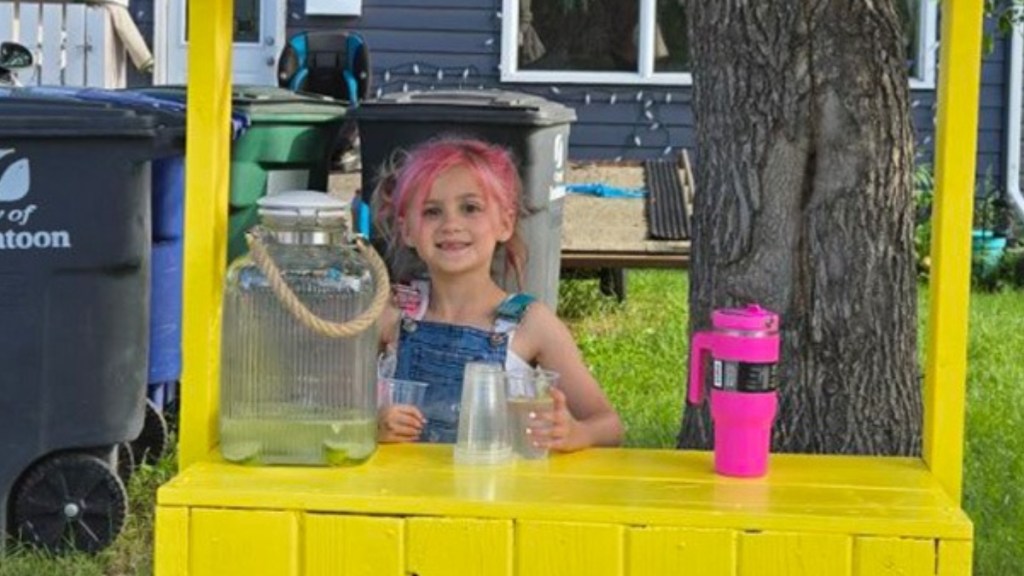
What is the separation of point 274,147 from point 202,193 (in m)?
3.34

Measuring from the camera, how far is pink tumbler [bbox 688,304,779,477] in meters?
2.98

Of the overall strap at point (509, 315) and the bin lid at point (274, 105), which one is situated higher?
the bin lid at point (274, 105)

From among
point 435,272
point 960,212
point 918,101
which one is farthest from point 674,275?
point 960,212

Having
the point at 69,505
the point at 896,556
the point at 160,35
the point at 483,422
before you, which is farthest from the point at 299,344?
the point at 160,35

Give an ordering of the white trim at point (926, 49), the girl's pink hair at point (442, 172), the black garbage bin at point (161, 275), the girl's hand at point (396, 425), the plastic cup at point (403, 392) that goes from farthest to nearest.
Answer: the white trim at point (926, 49), the black garbage bin at point (161, 275), the girl's pink hair at point (442, 172), the plastic cup at point (403, 392), the girl's hand at point (396, 425)

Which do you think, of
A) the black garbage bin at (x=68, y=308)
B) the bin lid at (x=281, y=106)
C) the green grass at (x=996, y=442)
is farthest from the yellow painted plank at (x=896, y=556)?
the bin lid at (x=281, y=106)

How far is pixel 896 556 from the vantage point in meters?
2.72

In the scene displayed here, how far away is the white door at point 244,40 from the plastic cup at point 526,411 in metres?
9.11

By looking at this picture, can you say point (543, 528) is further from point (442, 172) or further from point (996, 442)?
point (996, 442)

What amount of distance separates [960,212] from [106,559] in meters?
2.81

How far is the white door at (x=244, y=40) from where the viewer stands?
1212cm

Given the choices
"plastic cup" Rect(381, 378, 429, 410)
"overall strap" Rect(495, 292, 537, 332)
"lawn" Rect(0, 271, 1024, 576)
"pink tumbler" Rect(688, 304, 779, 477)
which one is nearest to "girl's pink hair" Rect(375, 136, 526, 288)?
"overall strap" Rect(495, 292, 537, 332)

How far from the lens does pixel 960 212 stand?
286cm

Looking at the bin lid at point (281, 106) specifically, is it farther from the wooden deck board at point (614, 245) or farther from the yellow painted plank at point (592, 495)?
the yellow painted plank at point (592, 495)
